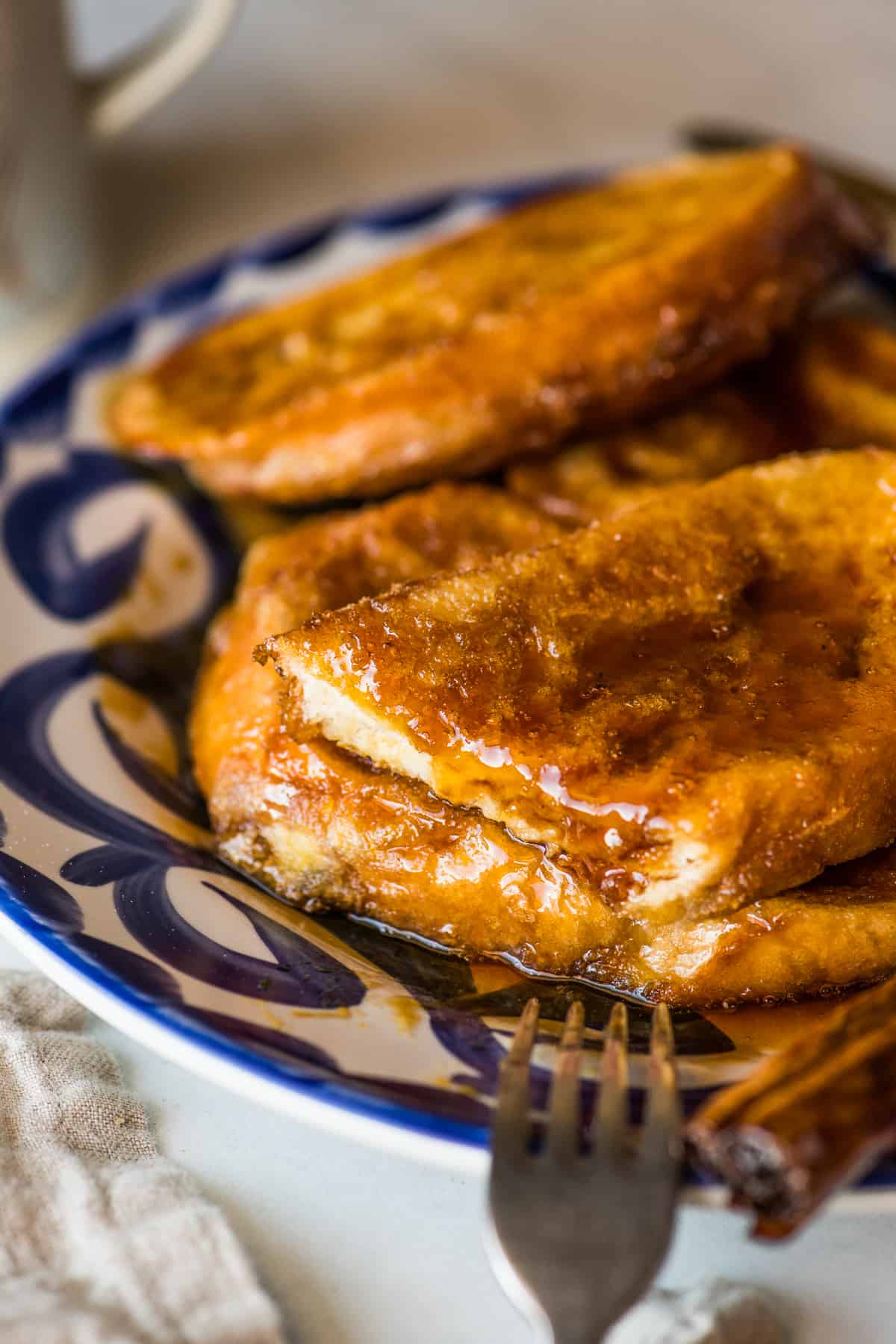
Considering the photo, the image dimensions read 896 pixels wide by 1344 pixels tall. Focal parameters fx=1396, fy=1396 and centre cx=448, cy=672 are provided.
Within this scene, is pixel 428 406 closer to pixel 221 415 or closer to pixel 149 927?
pixel 221 415

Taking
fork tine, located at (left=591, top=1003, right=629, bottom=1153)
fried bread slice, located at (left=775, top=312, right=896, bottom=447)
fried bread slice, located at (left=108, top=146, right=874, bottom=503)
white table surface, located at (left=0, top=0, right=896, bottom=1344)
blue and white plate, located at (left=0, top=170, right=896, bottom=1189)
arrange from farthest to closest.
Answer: white table surface, located at (left=0, top=0, right=896, bottom=1344) < fried bread slice, located at (left=775, top=312, right=896, bottom=447) < fried bread slice, located at (left=108, top=146, right=874, bottom=503) < blue and white plate, located at (left=0, top=170, right=896, bottom=1189) < fork tine, located at (left=591, top=1003, right=629, bottom=1153)

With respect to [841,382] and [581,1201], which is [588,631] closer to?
[581,1201]

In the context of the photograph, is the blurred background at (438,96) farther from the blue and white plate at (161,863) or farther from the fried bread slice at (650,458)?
the fried bread slice at (650,458)

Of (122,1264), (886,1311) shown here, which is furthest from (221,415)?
(886,1311)

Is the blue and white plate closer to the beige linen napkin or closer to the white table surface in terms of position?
the beige linen napkin

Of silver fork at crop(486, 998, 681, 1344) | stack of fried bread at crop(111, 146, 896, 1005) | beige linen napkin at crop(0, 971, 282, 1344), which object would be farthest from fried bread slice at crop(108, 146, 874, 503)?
silver fork at crop(486, 998, 681, 1344)

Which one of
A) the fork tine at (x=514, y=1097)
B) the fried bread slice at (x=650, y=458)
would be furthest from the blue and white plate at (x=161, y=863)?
the fried bread slice at (x=650, y=458)

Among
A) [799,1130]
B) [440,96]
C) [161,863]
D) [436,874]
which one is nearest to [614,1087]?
[799,1130]
